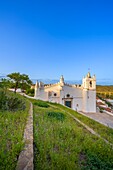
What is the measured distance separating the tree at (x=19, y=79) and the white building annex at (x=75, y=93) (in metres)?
2.78

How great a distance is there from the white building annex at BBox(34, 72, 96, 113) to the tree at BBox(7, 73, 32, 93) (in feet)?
9.11

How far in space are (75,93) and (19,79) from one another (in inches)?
395

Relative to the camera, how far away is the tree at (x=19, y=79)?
21192 mm

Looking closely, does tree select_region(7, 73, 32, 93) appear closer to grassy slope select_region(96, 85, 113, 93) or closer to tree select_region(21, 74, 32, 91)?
tree select_region(21, 74, 32, 91)

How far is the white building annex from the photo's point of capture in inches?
966

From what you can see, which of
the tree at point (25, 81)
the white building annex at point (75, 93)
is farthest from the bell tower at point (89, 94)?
the tree at point (25, 81)

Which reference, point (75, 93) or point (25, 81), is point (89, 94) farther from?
point (25, 81)

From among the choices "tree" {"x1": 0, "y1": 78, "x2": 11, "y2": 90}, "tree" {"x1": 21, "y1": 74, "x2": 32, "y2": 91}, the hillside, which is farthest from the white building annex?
the hillside

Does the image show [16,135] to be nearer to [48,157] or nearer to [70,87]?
[48,157]

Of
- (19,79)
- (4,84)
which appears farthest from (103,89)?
(4,84)

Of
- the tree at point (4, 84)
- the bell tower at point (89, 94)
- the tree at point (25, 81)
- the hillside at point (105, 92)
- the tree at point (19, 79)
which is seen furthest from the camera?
the hillside at point (105, 92)

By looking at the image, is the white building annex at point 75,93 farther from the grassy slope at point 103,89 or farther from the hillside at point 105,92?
the grassy slope at point 103,89

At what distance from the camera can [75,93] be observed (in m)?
26.0

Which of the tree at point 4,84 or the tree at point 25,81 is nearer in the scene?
the tree at point 4,84
